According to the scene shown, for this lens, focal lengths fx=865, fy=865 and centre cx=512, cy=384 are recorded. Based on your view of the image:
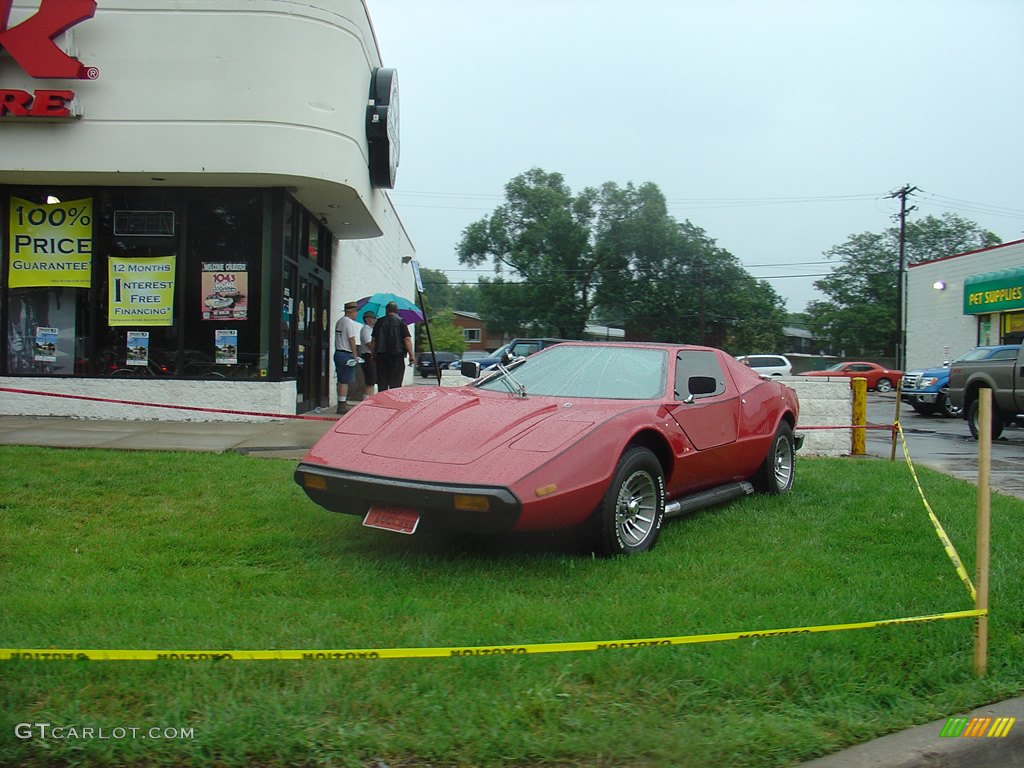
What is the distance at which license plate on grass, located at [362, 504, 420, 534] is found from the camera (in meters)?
4.37

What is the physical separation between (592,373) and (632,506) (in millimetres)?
1211

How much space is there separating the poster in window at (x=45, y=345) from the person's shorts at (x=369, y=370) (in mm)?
4326

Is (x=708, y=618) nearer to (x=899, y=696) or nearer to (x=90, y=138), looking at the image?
(x=899, y=696)

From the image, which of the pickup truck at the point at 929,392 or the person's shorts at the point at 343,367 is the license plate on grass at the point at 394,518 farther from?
the pickup truck at the point at 929,392

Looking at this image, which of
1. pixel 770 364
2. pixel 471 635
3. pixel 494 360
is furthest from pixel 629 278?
pixel 471 635

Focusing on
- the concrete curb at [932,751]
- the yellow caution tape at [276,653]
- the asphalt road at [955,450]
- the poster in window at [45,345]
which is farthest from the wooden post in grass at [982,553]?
the poster in window at [45,345]

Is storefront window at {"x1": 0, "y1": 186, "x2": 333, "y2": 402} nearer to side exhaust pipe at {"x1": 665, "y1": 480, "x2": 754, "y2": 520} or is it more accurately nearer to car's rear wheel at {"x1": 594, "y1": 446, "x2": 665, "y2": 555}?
side exhaust pipe at {"x1": 665, "y1": 480, "x2": 754, "y2": 520}

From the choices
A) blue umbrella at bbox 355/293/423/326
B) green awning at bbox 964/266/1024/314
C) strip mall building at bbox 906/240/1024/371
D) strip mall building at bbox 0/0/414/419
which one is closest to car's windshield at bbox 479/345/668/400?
strip mall building at bbox 0/0/414/419

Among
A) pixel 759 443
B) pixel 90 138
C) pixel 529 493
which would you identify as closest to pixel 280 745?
pixel 529 493

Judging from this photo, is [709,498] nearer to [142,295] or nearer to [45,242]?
[142,295]

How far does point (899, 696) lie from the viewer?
3.21m

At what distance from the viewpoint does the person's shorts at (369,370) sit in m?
13.3

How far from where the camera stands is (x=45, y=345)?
11453mm

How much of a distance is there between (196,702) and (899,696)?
2513 mm
